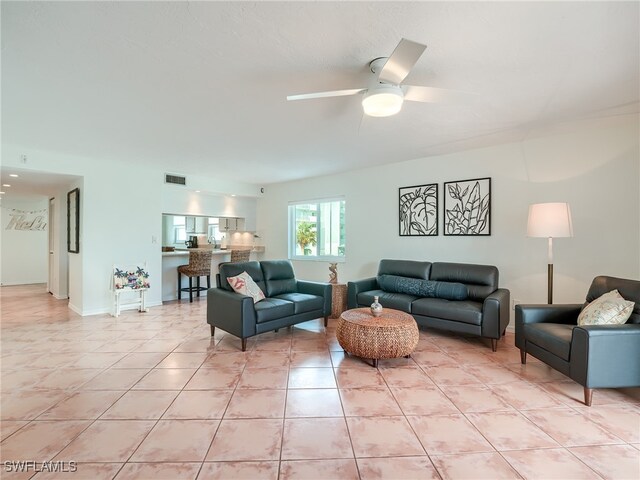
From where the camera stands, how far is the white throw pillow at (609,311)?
2457 mm

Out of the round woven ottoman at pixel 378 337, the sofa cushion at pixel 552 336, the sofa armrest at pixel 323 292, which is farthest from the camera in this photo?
the sofa armrest at pixel 323 292

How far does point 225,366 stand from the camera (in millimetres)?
2951

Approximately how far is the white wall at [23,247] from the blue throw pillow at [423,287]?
353 inches

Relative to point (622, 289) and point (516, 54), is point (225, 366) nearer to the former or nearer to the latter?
point (516, 54)

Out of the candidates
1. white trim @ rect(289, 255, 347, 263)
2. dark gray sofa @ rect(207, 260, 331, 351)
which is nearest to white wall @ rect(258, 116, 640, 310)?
white trim @ rect(289, 255, 347, 263)

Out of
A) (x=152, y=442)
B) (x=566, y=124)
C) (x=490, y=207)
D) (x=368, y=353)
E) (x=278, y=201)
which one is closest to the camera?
(x=152, y=442)

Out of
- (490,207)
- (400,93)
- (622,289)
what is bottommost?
(622,289)

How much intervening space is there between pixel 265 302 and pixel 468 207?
303 centimetres

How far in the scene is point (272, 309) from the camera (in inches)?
138

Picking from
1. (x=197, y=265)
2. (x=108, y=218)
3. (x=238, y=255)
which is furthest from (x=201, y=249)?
(x=108, y=218)

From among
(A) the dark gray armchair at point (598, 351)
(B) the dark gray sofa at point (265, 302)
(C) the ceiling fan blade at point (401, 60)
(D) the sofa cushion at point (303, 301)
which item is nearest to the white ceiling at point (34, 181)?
(B) the dark gray sofa at point (265, 302)

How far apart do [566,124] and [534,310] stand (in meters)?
2.00

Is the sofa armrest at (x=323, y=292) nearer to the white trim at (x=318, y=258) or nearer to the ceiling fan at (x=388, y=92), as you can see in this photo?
the white trim at (x=318, y=258)

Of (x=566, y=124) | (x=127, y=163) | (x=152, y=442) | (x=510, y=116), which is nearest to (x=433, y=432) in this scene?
(x=152, y=442)
